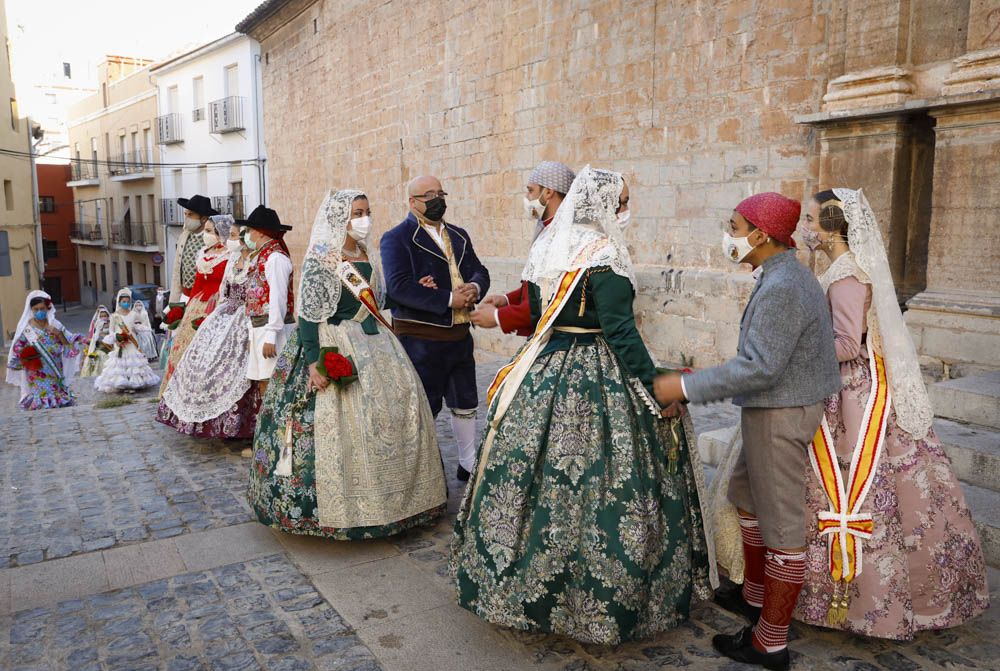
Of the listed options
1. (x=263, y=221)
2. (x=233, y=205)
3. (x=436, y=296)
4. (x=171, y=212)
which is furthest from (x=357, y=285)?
(x=171, y=212)

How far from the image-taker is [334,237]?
4.16m

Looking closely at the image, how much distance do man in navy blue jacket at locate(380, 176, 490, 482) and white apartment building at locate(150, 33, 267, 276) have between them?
2077 centimetres

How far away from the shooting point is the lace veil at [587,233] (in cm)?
303

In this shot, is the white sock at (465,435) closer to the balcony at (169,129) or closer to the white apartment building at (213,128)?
the white apartment building at (213,128)

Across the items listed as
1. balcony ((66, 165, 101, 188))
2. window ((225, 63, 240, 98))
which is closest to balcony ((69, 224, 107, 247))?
balcony ((66, 165, 101, 188))

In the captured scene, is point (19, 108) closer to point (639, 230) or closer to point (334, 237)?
point (639, 230)

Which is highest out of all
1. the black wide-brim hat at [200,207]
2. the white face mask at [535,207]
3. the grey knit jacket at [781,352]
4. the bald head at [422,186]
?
the bald head at [422,186]

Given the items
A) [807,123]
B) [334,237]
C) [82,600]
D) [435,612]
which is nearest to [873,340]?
[435,612]

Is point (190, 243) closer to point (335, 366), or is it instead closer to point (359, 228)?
point (359, 228)

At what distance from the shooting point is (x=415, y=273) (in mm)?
4766

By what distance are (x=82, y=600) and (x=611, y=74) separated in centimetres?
738

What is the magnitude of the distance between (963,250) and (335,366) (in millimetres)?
4233

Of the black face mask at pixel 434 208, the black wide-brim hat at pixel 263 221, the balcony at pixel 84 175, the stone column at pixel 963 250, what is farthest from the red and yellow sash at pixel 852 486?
the balcony at pixel 84 175

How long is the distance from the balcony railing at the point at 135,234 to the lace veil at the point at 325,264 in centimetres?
3392
